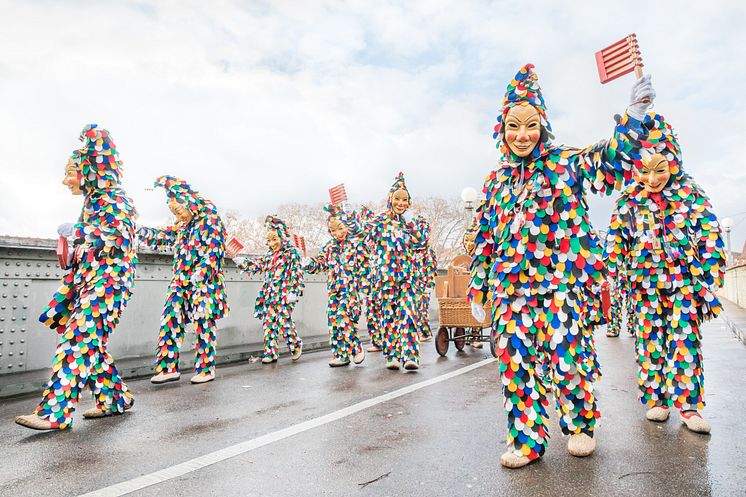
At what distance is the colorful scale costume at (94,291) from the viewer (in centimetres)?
428

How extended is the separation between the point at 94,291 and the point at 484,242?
3.40 m

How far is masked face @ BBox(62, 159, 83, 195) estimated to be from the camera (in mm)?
4855

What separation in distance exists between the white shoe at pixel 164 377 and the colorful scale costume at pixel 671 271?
206 inches

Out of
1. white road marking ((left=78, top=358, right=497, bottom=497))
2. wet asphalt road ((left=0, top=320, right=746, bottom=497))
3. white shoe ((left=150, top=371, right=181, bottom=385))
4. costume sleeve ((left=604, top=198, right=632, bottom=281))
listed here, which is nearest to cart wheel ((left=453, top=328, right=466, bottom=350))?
wet asphalt road ((left=0, top=320, right=746, bottom=497))

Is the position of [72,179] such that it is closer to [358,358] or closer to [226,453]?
[226,453]

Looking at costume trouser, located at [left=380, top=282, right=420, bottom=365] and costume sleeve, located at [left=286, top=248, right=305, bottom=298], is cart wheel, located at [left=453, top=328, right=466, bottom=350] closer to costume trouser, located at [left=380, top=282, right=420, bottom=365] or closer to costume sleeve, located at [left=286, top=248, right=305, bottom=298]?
costume trouser, located at [left=380, top=282, right=420, bottom=365]

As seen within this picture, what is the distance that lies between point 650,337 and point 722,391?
2026 mm

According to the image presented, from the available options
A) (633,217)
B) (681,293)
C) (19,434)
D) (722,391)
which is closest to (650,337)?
(681,293)

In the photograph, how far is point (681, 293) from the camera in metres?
3.99

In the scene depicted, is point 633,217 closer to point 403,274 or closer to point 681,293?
point 681,293

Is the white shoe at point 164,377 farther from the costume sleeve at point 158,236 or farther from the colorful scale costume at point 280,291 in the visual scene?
the colorful scale costume at point 280,291

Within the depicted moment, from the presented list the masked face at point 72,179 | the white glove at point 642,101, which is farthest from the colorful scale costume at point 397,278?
the white glove at point 642,101

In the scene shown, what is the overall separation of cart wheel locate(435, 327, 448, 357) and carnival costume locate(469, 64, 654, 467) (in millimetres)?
5330

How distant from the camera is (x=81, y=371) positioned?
433 centimetres
